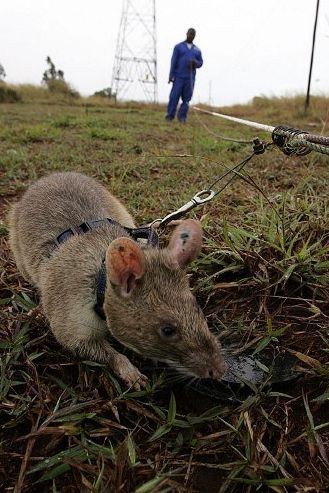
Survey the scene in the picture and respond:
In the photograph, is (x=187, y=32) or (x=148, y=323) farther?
(x=187, y=32)

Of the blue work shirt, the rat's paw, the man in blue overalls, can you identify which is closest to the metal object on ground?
the rat's paw

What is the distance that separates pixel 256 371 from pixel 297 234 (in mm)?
925

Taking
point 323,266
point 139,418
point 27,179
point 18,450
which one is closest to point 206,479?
point 139,418

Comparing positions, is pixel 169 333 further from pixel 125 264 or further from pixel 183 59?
pixel 183 59

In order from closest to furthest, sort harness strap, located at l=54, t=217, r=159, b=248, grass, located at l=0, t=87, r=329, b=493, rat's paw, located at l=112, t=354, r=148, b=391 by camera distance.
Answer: grass, located at l=0, t=87, r=329, b=493 → rat's paw, located at l=112, t=354, r=148, b=391 → harness strap, located at l=54, t=217, r=159, b=248

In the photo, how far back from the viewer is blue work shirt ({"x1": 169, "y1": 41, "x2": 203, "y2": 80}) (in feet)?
44.8

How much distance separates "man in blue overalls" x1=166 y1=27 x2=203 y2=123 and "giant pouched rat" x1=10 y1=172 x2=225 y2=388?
37.4ft

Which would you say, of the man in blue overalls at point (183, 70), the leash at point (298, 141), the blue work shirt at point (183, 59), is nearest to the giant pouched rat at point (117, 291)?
the leash at point (298, 141)

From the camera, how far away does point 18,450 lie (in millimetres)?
1693

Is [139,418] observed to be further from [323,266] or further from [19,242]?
[19,242]

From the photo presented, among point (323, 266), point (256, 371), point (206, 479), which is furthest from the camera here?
point (323, 266)

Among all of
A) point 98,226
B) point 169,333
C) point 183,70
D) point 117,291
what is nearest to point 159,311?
point 169,333

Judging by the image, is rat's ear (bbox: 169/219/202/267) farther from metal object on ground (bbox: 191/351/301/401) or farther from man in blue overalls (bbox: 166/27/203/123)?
man in blue overalls (bbox: 166/27/203/123)

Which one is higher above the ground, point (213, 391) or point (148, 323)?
point (148, 323)
